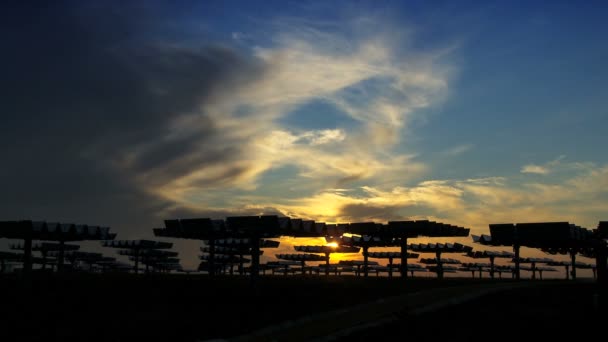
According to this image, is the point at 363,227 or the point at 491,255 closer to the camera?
the point at 363,227

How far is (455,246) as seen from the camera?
73.0 m

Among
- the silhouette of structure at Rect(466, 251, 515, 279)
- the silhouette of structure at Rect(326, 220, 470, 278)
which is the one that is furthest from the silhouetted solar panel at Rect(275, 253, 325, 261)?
the silhouette of structure at Rect(326, 220, 470, 278)

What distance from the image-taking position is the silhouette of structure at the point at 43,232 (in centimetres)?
4541

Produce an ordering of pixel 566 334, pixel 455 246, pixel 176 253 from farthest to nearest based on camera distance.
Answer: pixel 176 253, pixel 455 246, pixel 566 334

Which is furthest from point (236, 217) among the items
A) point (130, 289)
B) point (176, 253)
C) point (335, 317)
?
point (176, 253)

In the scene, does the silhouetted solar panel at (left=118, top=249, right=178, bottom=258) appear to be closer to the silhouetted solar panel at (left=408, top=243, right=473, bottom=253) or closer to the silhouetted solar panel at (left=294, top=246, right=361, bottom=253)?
the silhouetted solar panel at (left=294, top=246, right=361, bottom=253)

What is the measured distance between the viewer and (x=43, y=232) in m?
46.8

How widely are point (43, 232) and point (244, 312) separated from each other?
23.9m

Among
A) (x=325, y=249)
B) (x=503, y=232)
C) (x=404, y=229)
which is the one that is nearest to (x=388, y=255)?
(x=325, y=249)

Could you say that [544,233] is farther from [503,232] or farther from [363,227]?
[363,227]

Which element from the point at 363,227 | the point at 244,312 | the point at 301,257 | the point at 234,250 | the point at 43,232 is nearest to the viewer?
the point at 244,312

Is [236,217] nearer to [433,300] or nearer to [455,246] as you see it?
[433,300]

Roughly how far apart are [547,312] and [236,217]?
2149 cm

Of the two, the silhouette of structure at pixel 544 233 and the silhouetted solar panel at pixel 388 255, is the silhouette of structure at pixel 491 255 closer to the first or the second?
the silhouetted solar panel at pixel 388 255
